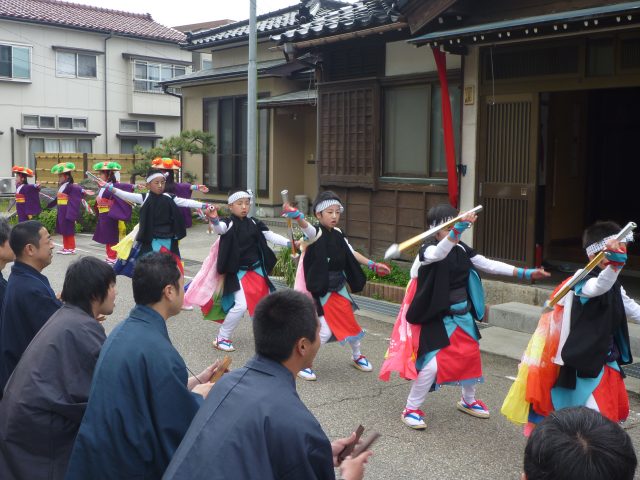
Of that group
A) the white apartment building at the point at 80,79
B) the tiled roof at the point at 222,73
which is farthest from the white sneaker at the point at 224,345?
the white apartment building at the point at 80,79

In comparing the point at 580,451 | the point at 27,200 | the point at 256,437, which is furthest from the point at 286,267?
the point at 580,451

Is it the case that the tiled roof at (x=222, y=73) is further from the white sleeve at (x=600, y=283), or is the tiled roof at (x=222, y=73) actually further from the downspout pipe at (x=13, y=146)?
the white sleeve at (x=600, y=283)

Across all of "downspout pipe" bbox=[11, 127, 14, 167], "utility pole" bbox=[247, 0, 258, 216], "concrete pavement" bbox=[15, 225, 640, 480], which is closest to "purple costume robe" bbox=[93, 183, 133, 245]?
"utility pole" bbox=[247, 0, 258, 216]

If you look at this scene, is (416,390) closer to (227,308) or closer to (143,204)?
(227,308)

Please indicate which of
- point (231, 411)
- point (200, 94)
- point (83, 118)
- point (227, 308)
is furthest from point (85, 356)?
point (83, 118)

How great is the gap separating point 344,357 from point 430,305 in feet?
7.70

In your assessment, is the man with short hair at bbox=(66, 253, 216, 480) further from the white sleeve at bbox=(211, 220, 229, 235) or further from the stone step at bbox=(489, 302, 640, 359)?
the stone step at bbox=(489, 302, 640, 359)

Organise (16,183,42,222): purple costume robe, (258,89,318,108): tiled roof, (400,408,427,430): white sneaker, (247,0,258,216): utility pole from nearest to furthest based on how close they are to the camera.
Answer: (400,408,427,430): white sneaker < (247,0,258,216): utility pole < (16,183,42,222): purple costume robe < (258,89,318,108): tiled roof

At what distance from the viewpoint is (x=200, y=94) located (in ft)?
71.8

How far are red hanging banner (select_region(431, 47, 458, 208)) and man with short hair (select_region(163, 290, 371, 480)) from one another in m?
8.00

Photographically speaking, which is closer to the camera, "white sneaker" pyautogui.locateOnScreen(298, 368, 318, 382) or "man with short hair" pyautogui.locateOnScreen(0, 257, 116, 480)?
"man with short hair" pyautogui.locateOnScreen(0, 257, 116, 480)

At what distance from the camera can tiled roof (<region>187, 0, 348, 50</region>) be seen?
19219mm

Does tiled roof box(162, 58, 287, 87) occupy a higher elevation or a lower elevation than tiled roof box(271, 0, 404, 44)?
higher

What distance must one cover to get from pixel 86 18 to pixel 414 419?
29569mm
